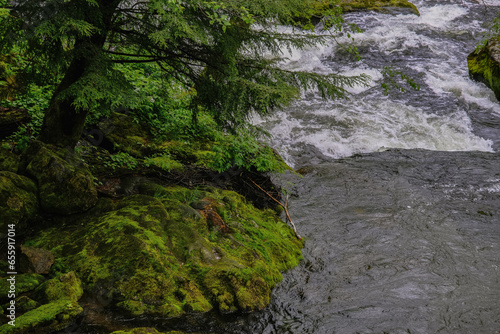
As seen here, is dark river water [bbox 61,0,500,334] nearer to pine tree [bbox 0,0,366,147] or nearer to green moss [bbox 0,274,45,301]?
green moss [bbox 0,274,45,301]

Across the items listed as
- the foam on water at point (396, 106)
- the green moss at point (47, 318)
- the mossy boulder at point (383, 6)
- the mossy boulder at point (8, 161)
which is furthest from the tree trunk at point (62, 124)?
the mossy boulder at point (383, 6)

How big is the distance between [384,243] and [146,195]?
4.21 metres

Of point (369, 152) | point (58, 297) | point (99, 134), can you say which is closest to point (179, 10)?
point (58, 297)

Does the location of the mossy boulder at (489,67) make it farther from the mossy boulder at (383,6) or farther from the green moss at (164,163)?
the green moss at (164,163)

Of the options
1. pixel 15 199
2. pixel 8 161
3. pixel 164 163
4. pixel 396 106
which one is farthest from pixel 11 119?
pixel 396 106

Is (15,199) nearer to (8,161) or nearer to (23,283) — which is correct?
(8,161)

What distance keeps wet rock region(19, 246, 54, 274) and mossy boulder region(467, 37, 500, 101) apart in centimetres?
1624

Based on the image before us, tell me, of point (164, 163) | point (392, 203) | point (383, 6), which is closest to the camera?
point (164, 163)

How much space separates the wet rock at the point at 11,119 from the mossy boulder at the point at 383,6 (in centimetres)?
2088

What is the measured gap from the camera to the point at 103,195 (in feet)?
17.6

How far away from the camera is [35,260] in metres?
3.92

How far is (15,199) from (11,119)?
1.98m

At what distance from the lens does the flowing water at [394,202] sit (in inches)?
187

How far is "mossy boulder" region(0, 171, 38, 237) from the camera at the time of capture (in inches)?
161
